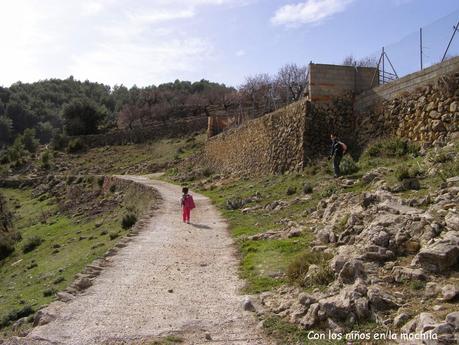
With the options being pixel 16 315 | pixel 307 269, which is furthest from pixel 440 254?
pixel 16 315

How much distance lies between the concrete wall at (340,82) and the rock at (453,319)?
53.3 feet

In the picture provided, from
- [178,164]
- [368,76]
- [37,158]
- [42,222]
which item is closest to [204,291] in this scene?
[368,76]

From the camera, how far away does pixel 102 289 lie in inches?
369

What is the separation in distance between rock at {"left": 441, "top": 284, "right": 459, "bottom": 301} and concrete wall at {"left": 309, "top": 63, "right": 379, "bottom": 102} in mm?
15442

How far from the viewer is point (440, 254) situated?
6.57 meters

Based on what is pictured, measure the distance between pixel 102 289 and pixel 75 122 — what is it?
62.9m

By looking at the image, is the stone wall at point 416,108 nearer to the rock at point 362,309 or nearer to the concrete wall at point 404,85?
the concrete wall at point 404,85

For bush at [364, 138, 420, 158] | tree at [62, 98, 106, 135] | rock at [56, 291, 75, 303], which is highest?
tree at [62, 98, 106, 135]

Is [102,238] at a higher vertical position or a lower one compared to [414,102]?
lower

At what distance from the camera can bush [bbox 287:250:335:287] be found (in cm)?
777

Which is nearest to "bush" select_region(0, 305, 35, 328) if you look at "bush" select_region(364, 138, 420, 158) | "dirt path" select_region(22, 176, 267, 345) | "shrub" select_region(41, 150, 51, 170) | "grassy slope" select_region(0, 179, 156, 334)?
"grassy slope" select_region(0, 179, 156, 334)

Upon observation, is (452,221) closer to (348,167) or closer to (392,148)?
(348,167)

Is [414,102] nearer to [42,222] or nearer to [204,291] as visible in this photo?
[204,291]

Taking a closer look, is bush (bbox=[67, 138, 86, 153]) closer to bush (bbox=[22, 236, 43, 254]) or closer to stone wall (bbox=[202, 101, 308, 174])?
stone wall (bbox=[202, 101, 308, 174])
